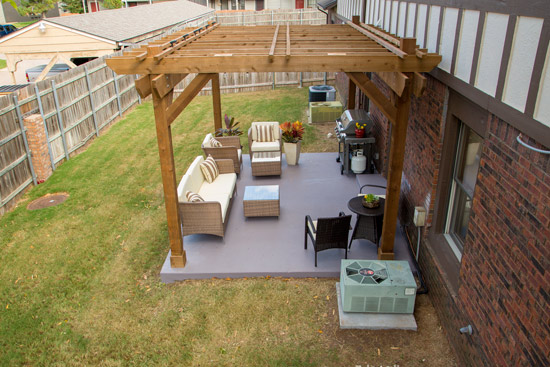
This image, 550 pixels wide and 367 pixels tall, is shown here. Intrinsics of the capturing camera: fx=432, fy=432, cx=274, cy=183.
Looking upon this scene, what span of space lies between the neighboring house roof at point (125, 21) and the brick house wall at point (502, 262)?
15.8 m

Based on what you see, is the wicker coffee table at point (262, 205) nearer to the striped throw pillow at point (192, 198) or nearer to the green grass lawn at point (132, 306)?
the striped throw pillow at point (192, 198)

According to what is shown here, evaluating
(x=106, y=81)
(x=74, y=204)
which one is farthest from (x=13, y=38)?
(x=74, y=204)

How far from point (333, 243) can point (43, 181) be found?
8004 mm

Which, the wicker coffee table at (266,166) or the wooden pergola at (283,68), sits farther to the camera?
the wicker coffee table at (266,166)

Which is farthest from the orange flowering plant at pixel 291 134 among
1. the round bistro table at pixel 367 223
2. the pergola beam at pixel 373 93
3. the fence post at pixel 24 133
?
the fence post at pixel 24 133

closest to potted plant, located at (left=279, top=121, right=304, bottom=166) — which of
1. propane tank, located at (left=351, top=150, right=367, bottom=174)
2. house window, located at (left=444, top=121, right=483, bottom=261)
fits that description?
propane tank, located at (left=351, top=150, right=367, bottom=174)

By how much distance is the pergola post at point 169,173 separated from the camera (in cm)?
620

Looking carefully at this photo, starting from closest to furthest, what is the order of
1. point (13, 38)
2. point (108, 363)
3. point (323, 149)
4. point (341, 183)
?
point (108, 363) < point (341, 183) < point (323, 149) < point (13, 38)

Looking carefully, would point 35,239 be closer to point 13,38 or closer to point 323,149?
point 323,149

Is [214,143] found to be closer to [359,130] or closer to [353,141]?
[353,141]

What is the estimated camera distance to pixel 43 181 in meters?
11.0

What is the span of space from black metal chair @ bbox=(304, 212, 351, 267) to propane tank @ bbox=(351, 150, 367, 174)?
3378 mm

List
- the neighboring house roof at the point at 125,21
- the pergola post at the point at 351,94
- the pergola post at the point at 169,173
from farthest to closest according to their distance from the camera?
the neighboring house roof at the point at 125,21 → the pergola post at the point at 351,94 → the pergola post at the point at 169,173

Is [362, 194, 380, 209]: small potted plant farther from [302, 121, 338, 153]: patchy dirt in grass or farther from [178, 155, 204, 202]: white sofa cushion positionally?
[302, 121, 338, 153]: patchy dirt in grass
